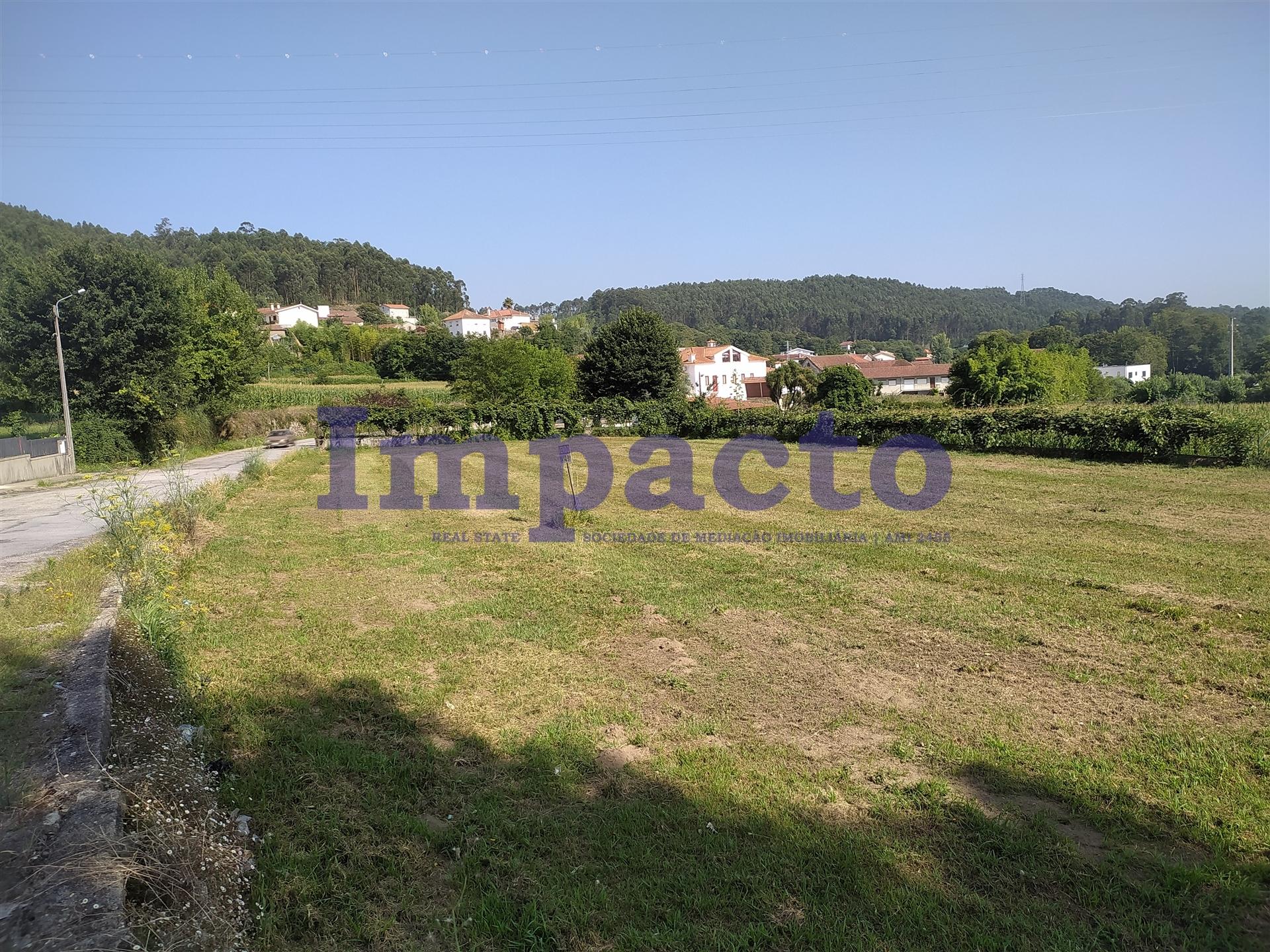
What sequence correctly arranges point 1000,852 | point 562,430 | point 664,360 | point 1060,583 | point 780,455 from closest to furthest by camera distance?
point 1000,852, point 1060,583, point 780,455, point 562,430, point 664,360

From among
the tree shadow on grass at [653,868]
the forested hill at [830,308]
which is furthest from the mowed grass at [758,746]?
the forested hill at [830,308]

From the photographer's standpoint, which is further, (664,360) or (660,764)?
(664,360)

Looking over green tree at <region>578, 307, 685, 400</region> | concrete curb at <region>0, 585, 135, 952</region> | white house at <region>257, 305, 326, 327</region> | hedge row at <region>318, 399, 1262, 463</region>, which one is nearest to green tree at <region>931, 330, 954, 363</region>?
green tree at <region>578, 307, 685, 400</region>

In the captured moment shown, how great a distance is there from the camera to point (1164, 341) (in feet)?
286

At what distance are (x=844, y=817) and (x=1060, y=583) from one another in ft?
18.2

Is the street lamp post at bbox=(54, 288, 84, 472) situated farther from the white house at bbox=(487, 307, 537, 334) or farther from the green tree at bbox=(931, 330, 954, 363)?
the green tree at bbox=(931, 330, 954, 363)

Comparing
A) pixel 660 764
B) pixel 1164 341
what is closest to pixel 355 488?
pixel 660 764

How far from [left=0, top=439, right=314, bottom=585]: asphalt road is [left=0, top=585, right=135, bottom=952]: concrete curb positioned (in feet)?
13.9

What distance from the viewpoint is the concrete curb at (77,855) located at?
8.66ft

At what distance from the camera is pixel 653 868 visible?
3535 mm

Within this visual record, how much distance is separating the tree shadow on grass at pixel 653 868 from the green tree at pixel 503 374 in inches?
1308

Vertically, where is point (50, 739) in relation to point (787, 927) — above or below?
above

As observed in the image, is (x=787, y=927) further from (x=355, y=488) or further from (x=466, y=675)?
(x=355, y=488)

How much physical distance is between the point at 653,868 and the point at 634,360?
42.6 m
